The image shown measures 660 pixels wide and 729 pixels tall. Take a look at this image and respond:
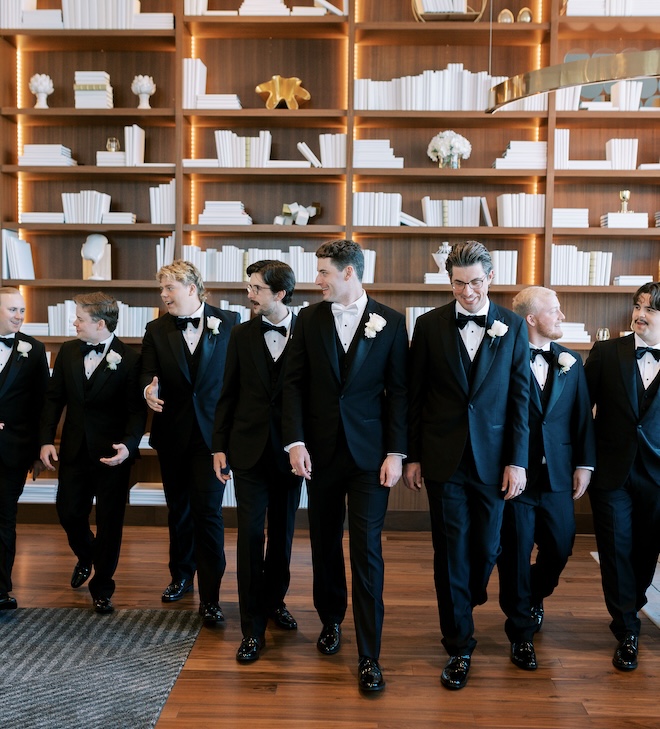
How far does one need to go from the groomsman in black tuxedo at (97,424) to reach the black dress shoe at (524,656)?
1.91 m

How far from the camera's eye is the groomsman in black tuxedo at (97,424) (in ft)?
12.7

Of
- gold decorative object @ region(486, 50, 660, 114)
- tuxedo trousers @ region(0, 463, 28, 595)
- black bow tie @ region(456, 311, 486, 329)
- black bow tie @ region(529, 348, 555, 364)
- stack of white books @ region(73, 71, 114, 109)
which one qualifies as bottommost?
tuxedo trousers @ region(0, 463, 28, 595)

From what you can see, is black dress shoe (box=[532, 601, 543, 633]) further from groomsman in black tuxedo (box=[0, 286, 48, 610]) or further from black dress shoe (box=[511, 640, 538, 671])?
groomsman in black tuxedo (box=[0, 286, 48, 610])

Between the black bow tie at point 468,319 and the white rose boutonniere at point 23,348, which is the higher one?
the black bow tie at point 468,319

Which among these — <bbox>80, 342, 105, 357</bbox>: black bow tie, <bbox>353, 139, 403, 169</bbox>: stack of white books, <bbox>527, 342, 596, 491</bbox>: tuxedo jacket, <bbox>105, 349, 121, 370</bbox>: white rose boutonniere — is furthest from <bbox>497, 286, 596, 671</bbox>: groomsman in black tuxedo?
<bbox>353, 139, 403, 169</bbox>: stack of white books

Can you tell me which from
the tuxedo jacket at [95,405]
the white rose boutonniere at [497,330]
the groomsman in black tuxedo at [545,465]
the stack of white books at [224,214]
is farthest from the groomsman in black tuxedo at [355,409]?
the stack of white books at [224,214]

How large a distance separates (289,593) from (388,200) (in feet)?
9.45

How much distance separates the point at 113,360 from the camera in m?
3.88

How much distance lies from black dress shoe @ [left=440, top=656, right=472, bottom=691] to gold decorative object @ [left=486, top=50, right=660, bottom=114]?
7.22ft

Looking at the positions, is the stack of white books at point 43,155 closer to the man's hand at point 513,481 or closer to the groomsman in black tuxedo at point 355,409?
the groomsman in black tuxedo at point 355,409

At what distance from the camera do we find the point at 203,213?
229 inches

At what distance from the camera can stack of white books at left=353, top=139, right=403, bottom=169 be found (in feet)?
18.6

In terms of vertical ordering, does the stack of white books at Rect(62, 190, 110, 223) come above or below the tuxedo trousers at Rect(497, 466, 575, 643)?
above

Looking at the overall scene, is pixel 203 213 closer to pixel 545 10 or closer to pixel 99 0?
pixel 99 0
